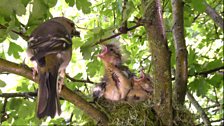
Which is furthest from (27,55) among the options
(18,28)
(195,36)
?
(195,36)

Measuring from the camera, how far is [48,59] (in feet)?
7.96

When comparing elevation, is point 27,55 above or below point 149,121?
above

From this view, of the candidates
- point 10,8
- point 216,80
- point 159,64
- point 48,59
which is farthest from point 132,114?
point 216,80

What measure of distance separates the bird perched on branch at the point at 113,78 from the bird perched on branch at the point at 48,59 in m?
0.89

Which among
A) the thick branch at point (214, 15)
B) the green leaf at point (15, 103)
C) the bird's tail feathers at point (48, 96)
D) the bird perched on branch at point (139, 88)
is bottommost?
the bird's tail feathers at point (48, 96)

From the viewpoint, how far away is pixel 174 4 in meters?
3.25

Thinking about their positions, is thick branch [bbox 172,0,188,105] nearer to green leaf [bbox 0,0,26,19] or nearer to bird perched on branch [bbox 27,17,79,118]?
bird perched on branch [bbox 27,17,79,118]

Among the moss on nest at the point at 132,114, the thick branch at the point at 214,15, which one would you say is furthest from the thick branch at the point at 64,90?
the thick branch at the point at 214,15

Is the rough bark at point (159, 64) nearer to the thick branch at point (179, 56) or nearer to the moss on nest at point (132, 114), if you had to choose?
the moss on nest at point (132, 114)

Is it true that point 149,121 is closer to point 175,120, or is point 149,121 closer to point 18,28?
point 175,120

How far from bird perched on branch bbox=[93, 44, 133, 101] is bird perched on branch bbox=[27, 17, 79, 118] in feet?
2.91

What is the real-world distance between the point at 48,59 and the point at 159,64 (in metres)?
0.66

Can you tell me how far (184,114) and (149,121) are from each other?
1.14 feet

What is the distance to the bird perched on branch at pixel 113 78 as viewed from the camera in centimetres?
342
